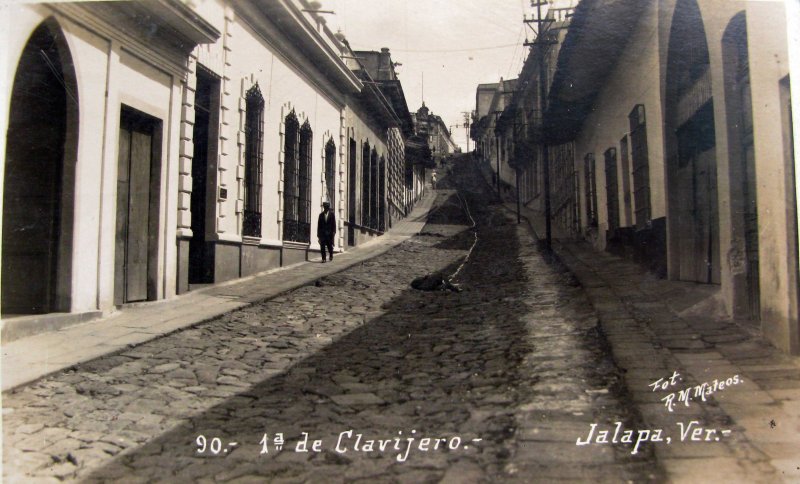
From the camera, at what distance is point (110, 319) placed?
6.24 metres

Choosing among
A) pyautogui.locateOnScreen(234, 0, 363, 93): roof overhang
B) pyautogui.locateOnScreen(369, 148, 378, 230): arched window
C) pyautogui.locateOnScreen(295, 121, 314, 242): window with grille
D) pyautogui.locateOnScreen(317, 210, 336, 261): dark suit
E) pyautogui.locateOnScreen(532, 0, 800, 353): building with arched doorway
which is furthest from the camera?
pyautogui.locateOnScreen(369, 148, 378, 230): arched window

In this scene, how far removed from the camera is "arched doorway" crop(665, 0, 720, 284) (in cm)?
690

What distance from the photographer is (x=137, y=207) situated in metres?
7.41

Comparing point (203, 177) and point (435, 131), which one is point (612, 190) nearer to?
point (203, 177)

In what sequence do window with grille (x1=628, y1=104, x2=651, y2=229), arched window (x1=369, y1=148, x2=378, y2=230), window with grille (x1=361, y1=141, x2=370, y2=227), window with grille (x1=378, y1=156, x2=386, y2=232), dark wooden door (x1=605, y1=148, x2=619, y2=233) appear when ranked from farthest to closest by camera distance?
window with grille (x1=378, y1=156, x2=386, y2=232)
arched window (x1=369, y1=148, x2=378, y2=230)
window with grille (x1=361, y1=141, x2=370, y2=227)
dark wooden door (x1=605, y1=148, x2=619, y2=233)
window with grille (x1=628, y1=104, x2=651, y2=229)

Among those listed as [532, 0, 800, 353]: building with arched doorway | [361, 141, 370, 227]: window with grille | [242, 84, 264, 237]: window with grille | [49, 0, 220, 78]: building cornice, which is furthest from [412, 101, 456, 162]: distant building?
[49, 0, 220, 78]: building cornice

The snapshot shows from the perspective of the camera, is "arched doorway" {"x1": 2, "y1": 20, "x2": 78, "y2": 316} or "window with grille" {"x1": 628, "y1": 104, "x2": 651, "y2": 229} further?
"window with grille" {"x1": 628, "y1": 104, "x2": 651, "y2": 229}

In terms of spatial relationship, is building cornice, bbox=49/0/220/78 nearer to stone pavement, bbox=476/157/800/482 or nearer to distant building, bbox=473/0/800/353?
distant building, bbox=473/0/800/353

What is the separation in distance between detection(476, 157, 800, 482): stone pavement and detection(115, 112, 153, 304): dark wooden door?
5.56 metres

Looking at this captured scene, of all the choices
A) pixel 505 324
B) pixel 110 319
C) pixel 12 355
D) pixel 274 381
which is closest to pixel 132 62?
pixel 110 319

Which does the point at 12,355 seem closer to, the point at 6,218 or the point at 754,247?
the point at 6,218

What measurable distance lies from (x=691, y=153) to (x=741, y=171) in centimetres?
265

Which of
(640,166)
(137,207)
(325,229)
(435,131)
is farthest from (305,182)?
(435,131)

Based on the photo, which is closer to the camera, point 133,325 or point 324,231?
point 133,325
